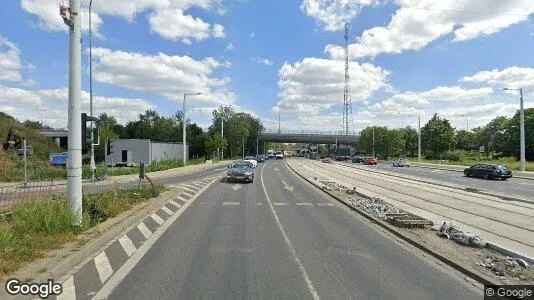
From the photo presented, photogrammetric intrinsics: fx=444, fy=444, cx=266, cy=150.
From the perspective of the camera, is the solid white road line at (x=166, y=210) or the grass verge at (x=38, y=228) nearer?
the grass verge at (x=38, y=228)

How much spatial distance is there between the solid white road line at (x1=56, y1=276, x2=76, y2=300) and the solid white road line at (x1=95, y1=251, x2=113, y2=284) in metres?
0.45

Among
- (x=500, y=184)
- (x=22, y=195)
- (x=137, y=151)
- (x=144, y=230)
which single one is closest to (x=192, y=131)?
(x=137, y=151)

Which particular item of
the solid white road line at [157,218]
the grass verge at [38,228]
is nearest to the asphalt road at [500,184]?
the solid white road line at [157,218]

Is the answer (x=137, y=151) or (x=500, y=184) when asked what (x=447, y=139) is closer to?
(x=500, y=184)

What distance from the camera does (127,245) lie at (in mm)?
9664

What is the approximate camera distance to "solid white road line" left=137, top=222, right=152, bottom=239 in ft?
35.7

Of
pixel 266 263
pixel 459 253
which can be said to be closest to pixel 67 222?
pixel 266 263

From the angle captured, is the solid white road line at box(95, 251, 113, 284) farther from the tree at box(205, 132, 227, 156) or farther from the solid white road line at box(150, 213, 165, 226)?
Result: the tree at box(205, 132, 227, 156)

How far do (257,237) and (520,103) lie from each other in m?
42.6

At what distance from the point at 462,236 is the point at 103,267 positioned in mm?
7879

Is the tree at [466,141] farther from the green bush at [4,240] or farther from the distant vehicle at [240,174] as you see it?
the green bush at [4,240]

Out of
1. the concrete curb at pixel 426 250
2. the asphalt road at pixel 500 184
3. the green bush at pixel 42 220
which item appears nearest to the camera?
the concrete curb at pixel 426 250

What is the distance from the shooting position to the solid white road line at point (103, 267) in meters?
7.24

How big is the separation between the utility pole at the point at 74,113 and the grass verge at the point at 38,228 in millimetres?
476
